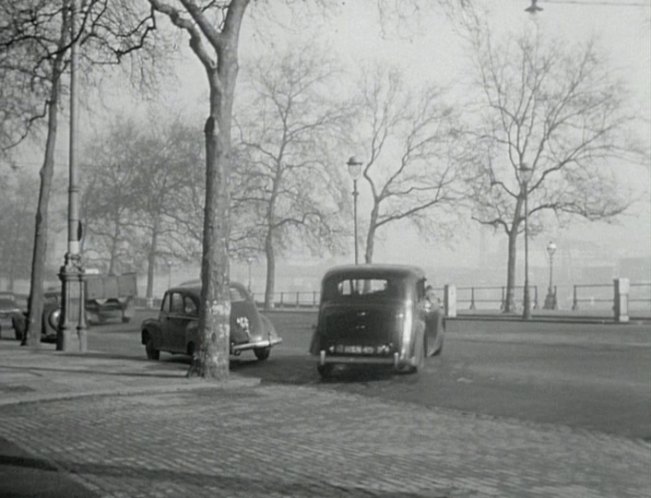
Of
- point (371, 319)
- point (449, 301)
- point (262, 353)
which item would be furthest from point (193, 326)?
point (449, 301)

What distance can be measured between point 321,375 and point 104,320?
73.2ft

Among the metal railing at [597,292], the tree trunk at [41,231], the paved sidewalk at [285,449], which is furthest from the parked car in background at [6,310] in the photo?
the paved sidewalk at [285,449]

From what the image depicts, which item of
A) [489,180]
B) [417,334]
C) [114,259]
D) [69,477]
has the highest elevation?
[489,180]

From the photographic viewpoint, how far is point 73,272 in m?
20.8

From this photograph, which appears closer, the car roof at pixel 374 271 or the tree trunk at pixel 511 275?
the car roof at pixel 374 271

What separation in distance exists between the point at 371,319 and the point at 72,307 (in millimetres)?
8807

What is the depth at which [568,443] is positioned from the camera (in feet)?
29.2

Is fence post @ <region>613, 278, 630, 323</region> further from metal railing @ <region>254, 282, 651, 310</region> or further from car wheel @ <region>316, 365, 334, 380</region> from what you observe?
car wheel @ <region>316, 365, 334, 380</region>

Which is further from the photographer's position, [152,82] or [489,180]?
[489,180]

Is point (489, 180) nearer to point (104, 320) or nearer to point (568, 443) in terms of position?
point (104, 320)

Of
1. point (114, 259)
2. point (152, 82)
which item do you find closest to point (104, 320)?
point (152, 82)

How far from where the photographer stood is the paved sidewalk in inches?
269

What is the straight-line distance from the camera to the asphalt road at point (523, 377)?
1110 cm

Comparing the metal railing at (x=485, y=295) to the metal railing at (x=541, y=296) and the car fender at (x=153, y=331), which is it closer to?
the metal railing at (x=541, y=296)
